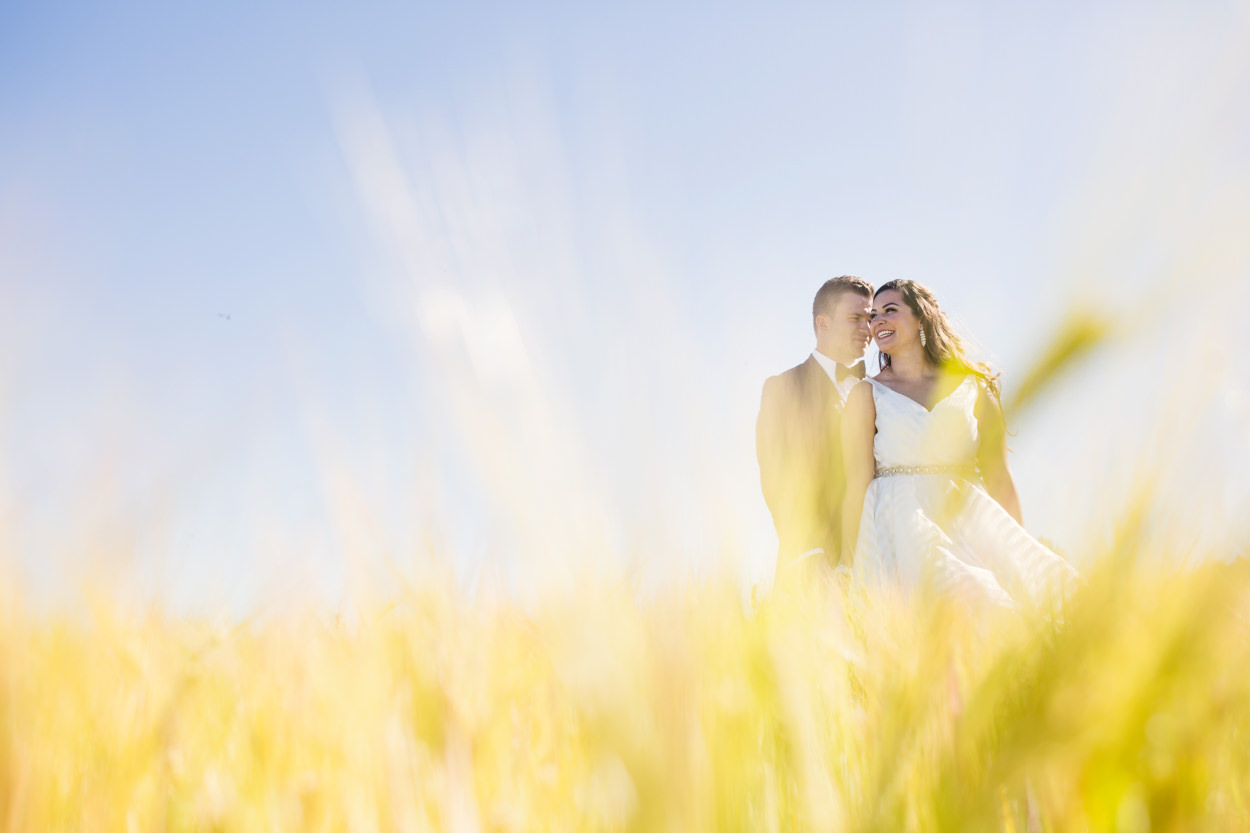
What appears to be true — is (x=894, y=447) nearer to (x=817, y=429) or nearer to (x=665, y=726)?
(x=817, y=429)

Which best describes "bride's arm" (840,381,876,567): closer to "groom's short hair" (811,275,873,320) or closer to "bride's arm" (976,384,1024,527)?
"bride's arm" (976,384,1024,527)

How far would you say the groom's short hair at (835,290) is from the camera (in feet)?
12.9

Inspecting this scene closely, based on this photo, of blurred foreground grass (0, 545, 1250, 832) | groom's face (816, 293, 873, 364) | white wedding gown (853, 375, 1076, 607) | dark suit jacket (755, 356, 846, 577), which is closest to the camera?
blurred foreground grass (0, 545, 1250, 832)

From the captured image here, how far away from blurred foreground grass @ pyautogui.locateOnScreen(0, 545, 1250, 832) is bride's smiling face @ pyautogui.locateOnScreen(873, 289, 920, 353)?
3.07 m

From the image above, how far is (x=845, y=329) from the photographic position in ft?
12.8

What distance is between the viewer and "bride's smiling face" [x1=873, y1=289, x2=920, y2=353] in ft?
11.2

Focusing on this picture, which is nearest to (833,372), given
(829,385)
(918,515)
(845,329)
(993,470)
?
(829,385)

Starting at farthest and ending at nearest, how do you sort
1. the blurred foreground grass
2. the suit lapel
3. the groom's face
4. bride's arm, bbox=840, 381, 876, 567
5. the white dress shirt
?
the groom's face → the white dress shirt → the suit lapel → bride's arm, bbox=840, 381, 876, 567 → the blurred foreground grass

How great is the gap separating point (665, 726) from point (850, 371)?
12.3ft

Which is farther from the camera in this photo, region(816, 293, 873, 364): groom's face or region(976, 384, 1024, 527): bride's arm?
region(816, 293, 873, 364): groom's face

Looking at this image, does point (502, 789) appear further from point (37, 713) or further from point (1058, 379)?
point (1058, 379)

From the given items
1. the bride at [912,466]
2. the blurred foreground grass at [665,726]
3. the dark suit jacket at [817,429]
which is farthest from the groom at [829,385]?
the blurred foreground grass at [665,726]

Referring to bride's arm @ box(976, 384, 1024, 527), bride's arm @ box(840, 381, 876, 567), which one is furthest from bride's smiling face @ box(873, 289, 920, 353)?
bride's arm @ box(976, 384, 1024, 527)

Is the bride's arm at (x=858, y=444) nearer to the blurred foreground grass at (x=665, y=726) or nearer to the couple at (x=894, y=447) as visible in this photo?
the couple at (x=894, y=447)
